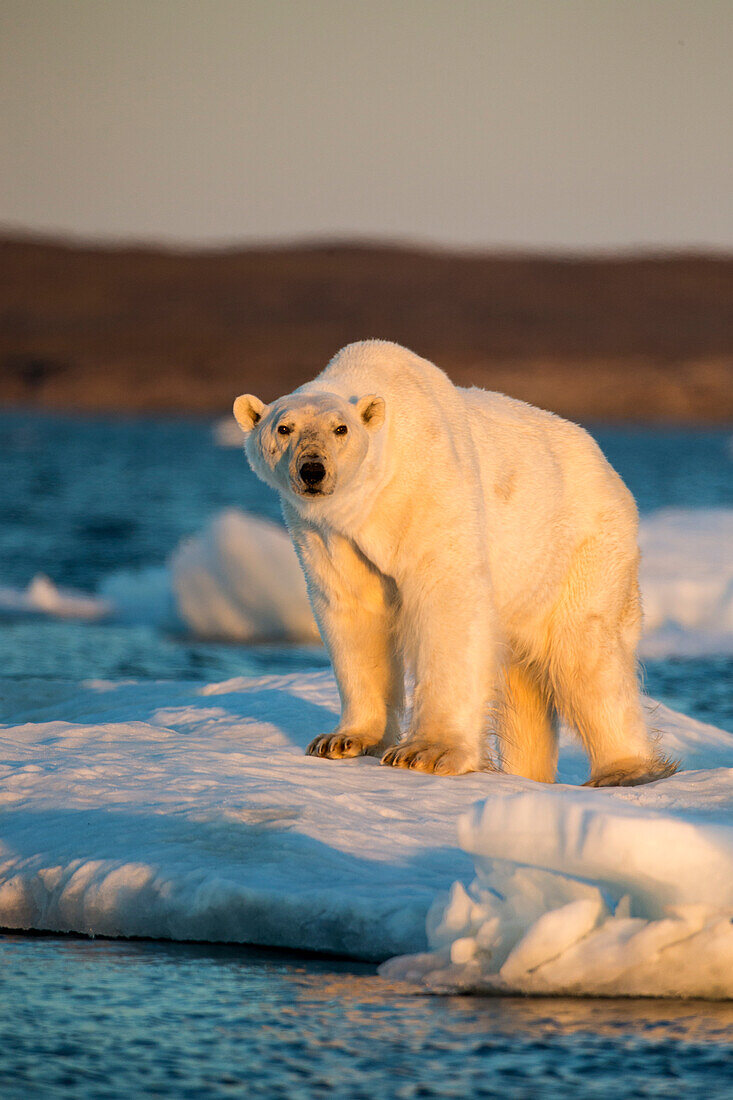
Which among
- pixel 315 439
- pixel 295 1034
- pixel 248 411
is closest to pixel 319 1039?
pixel 295 1034

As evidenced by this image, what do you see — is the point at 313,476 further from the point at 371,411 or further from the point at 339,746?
the point at 339,746

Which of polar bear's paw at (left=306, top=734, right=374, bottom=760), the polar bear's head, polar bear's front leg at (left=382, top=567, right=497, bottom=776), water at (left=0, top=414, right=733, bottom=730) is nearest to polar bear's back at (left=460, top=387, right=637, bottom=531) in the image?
polar bear's front leg at (left=382, top=567, right=497, bottom=776)

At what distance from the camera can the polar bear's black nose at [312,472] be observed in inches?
201

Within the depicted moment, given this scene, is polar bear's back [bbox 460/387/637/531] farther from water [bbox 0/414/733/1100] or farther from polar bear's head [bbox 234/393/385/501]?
water [bbox 0/414/733/1100]

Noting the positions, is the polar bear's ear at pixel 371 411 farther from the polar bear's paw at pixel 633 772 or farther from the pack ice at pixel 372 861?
the polar bear's paw at pixel 633 772

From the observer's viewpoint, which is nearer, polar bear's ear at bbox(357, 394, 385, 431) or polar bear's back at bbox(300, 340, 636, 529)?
polar bear's ear at bbox(357, 394, 385, 431)

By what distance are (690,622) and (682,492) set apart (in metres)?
25.8

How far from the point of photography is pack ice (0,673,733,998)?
367cm

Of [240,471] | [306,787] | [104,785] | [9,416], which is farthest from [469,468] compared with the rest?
[9,416]

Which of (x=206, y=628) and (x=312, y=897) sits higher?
(x=206, y=628)

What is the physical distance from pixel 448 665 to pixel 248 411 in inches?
45.2

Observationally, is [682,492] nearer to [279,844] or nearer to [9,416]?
[279,844]

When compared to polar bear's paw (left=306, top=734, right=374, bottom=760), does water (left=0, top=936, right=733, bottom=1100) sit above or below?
below

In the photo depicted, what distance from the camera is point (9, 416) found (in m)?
111
